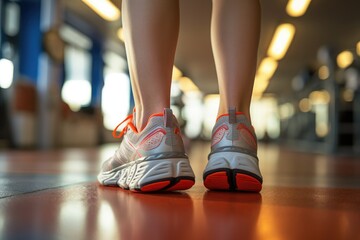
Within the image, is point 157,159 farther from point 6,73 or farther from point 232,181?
point 6,73

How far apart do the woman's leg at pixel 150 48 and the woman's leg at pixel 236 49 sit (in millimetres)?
155

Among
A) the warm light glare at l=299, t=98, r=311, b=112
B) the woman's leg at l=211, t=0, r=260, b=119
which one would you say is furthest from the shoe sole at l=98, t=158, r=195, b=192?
the warm light glare at l=299, t=98, r=311, b=112

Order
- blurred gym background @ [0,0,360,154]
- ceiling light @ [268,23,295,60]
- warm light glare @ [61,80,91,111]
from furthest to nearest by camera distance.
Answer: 1. warm light glare @ [61,80,91,111]
2. ceiling light @ [268,23,295,60]
3. blurred gym background @ [0,0,360,154]

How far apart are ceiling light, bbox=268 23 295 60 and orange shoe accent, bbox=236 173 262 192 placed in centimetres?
709

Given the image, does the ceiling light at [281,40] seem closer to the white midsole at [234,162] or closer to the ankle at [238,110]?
the ankle at [238,110]

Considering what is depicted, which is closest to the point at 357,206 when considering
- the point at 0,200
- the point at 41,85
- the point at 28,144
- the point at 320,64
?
the point at 0,200

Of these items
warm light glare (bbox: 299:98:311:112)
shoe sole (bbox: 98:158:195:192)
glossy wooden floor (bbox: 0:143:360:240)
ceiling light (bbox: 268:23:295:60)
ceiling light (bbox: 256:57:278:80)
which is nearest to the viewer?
glossy wooden floor (bbox: 0:143:360:240)

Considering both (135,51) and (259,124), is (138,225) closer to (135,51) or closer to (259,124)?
(135,51)

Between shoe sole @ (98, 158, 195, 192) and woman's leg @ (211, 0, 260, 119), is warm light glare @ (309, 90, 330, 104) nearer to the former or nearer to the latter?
woman's leg @ (211, 0, 260, 119)

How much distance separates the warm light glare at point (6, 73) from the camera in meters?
5.40

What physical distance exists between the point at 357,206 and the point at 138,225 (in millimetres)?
484

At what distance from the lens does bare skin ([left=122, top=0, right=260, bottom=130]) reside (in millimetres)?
994

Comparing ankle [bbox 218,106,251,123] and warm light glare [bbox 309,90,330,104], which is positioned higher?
warm light glare [bbox 309,90,330,104]

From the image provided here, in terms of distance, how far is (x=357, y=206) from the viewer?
83cm
